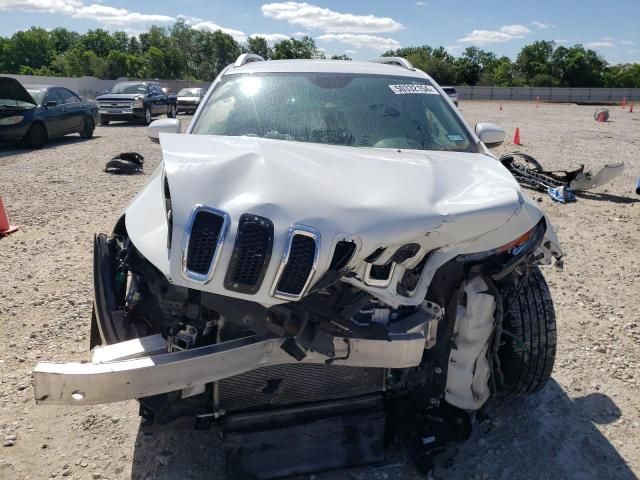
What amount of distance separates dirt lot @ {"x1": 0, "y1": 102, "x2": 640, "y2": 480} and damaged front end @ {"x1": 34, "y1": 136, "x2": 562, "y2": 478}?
300mm

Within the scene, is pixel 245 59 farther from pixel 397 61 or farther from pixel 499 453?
pixel 499 453

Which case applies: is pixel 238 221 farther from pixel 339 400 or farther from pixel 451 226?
pixel 339 400

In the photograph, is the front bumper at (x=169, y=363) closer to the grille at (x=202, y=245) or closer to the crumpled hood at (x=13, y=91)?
the grille at (x=202, y=245)

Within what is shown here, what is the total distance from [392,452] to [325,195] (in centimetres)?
148

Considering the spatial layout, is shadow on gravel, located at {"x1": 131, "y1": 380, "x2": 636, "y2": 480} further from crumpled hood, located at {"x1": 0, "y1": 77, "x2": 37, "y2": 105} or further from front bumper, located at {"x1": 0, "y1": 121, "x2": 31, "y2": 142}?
crumpled hood, located at {"x1": 0, "y1": 77, "x2": 37, "y2": 105}

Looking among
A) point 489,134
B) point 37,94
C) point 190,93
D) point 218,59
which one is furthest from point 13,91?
point 218,59

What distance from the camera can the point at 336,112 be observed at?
11.0 feet

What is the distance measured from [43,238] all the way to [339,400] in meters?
4.70

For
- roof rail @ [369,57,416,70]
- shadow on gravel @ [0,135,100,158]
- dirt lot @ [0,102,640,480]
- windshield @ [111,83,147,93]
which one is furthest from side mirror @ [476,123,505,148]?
windshield @ [111,83,147,93]

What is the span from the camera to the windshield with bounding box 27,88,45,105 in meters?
12.8

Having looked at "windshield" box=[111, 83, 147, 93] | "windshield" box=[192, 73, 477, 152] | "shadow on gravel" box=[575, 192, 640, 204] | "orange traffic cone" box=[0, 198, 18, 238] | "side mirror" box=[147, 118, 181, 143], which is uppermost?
"windshield" box=[111, 83, 147, 93]

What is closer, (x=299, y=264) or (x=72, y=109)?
(x=299, y=264)

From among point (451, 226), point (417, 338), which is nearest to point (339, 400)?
point (417, 338)

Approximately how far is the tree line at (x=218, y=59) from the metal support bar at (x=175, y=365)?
69.4 meters
